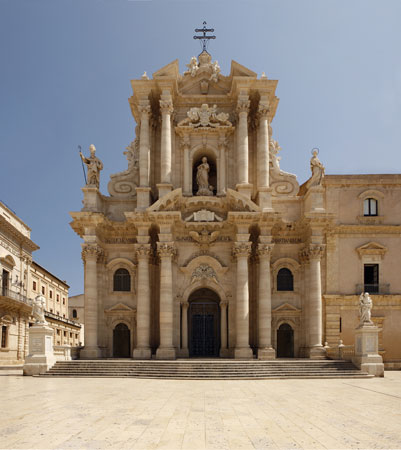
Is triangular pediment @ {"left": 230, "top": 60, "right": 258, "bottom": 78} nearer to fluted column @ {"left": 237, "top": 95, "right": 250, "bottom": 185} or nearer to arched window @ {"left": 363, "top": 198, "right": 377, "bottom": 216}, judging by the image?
fluted column @ {"left": 237, "top": 95, "right": 250, "bottom": 185}

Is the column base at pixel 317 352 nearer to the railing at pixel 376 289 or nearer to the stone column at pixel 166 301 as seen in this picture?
the railing at pixel 376 289

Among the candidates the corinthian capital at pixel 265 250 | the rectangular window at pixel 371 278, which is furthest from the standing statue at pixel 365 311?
the rectangular window at pixel 371 278

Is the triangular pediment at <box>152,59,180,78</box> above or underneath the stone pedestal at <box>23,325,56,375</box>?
above

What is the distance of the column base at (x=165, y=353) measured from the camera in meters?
26.4

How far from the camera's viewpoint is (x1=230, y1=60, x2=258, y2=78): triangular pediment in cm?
3021

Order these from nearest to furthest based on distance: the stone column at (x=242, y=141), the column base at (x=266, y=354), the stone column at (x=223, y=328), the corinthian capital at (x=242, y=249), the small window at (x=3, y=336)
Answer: the column base at (x=266, y=354) < the corinthian capital at (x=242, y=249) < the stone column at (x=223, y=328) < the stone column at (x=242, y=141) < the small window at (x=3, y=336)

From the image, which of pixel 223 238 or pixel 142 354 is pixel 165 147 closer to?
pixel 223 238

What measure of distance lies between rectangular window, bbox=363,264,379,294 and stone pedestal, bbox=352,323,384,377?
27.6ft

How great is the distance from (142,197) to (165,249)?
3.84m

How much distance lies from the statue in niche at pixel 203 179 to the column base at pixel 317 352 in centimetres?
1136

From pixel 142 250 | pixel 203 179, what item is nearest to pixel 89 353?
pixel 142 250

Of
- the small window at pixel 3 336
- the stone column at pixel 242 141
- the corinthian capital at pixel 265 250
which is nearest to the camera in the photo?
the corinthian capital at pixel 265 250

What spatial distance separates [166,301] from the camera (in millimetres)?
27188

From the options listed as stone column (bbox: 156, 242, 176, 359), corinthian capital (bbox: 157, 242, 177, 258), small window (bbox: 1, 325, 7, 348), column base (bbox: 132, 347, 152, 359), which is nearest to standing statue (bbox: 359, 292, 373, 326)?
stone column (bbox: 156, 242, 176, 359)
